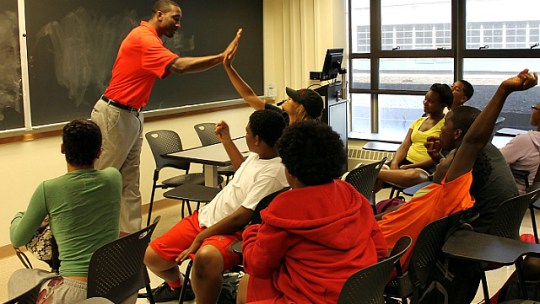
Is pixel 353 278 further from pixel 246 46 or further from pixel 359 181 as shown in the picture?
pixel 246 46

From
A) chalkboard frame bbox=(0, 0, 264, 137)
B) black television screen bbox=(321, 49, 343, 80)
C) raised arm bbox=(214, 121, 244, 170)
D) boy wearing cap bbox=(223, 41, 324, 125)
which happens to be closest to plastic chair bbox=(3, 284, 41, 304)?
raised arm bbox=(214, 121, 244, 170)

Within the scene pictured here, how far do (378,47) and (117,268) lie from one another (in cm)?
516

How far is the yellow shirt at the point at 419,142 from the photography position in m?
4.65

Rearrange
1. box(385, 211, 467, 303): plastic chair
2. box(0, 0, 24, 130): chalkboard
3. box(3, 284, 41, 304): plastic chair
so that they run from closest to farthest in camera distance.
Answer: box(3, 284, 41, 304): plastic chair
box(385, 211, 467, 303): plastic chair
box(0, 0, 24, 130): chalkboard

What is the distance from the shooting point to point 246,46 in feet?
22.4

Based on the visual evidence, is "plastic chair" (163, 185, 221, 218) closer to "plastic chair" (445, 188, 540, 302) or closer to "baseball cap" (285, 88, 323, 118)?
"baseball cap" (285, 88, 323, 118)

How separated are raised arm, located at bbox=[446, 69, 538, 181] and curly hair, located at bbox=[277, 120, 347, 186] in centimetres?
80

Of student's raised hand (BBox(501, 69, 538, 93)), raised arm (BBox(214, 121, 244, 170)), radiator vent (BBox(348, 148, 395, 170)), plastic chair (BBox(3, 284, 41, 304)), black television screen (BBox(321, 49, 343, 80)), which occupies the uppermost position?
black television screen (BBox(321, 49, 343, 80))

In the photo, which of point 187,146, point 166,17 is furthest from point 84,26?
point 187,146

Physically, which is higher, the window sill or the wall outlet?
the wall outlet

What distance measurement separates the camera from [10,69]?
14.8ft

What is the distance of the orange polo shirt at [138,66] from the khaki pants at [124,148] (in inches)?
4.0

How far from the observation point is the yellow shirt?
4648mm

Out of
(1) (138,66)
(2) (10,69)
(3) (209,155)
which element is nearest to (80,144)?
(1) (138,66)
